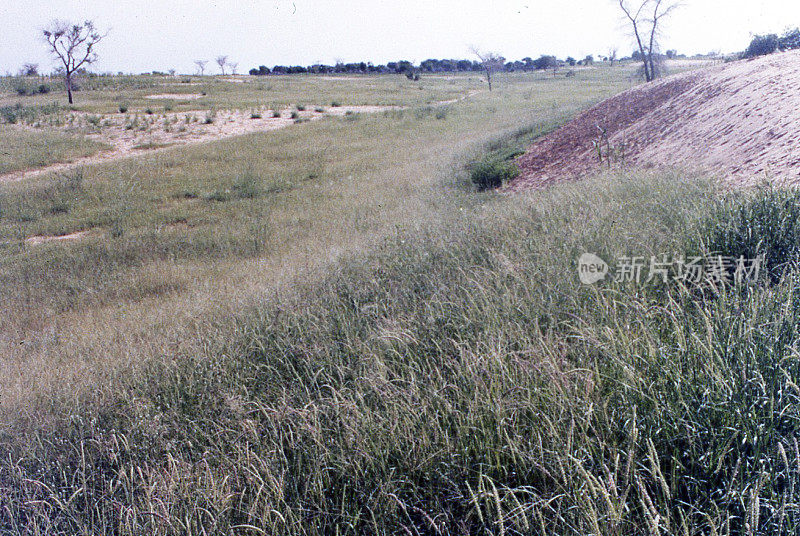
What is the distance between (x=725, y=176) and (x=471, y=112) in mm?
29377

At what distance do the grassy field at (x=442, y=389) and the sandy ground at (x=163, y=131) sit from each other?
14287mm

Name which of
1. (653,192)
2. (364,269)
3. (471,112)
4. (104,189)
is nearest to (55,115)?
(104,189)

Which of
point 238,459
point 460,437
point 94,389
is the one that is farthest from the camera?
point 94,389

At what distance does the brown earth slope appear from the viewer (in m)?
5.79

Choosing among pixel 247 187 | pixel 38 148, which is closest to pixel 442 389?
pixel 247 187


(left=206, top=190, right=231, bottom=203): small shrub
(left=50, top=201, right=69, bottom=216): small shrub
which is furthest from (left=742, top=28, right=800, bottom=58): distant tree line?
(left=50, top=201, right=69, bottom=216): small shrub

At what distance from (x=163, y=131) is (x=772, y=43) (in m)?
25.0

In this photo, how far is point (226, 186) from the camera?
1545cm

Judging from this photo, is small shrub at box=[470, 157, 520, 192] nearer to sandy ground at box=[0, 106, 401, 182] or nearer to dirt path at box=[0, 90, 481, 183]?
dirt path at box=[0, 90, 481, 183]

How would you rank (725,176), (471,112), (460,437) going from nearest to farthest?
(460,437) < (725,176) < (471,112)

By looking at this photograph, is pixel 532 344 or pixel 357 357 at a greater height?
pixel 532 344

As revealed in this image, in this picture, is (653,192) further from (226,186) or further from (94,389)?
(226,186)

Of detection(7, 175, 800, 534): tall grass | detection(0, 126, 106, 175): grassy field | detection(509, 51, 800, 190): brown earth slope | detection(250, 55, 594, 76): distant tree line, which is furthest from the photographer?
detection(250, 55, 594, 76): distant tree line

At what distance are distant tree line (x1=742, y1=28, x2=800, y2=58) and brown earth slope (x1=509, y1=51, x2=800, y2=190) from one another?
225cm
